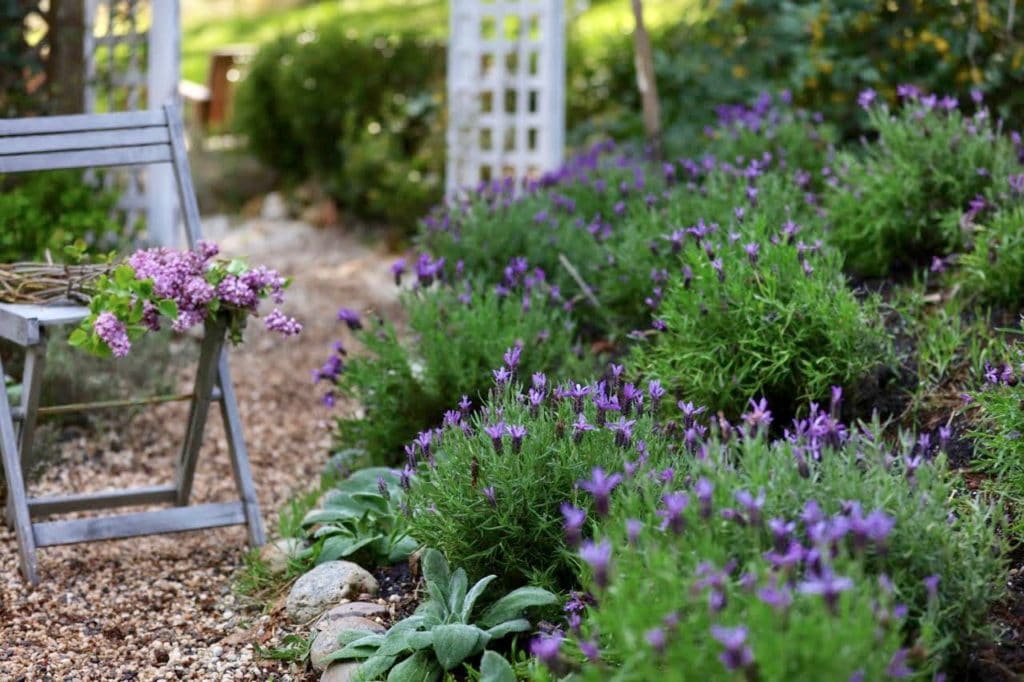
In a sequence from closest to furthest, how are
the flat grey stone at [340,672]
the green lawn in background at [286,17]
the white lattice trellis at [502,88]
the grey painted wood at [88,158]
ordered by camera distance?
the flat grey stone at [340,672]
the grey painted wood at [88,158]
the white lattice trellis at [502,88]
the green lawn in background at [286,17]

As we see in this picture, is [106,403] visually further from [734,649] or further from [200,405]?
[734,649]

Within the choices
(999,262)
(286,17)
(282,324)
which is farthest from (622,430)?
(286,17)

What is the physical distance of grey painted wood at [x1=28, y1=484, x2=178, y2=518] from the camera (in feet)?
12.1

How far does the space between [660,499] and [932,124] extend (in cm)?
238

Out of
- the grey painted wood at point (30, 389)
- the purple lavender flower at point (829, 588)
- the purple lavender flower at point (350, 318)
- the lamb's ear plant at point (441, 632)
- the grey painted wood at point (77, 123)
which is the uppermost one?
the grey painted wood at point (77, 123)

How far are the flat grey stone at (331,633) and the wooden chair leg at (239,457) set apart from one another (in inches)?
32.5

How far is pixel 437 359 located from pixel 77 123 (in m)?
1.26

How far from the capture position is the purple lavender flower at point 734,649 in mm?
1790

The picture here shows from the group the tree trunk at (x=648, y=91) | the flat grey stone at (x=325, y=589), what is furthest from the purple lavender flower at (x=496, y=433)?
the tree trunk at (x=648, y=91)

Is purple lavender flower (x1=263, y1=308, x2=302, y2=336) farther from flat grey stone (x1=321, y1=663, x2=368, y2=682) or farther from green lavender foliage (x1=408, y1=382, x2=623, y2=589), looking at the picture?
flat grey stone (x1=321, y1=663, x2=368, y2=682)

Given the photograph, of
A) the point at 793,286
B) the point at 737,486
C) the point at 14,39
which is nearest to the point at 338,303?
the point at 14,39

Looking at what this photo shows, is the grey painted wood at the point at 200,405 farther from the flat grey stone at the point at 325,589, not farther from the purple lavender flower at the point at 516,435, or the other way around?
the purple lavender flower at the point at 516,435

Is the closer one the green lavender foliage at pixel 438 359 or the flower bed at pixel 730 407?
the flower bed at pixel 730 407

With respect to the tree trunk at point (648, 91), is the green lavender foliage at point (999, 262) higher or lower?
lower
